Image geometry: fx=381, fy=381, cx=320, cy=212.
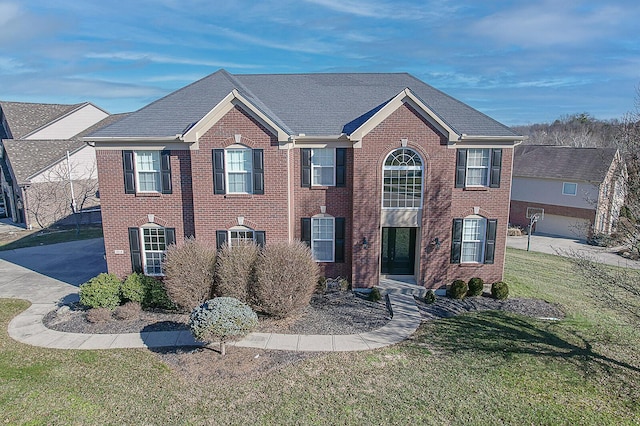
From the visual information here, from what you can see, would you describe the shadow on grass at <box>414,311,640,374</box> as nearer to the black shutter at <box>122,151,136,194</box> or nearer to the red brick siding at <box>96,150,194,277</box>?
the red brick siding at <box>96,150,194,277</box>

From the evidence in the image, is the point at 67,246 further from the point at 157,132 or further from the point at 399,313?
the point at 399,313

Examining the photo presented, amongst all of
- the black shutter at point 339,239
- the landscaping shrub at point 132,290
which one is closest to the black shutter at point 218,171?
the landscaping shrub at point 132,290

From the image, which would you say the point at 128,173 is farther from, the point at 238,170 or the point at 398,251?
the point at 398,251

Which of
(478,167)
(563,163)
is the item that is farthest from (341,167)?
(563,163)

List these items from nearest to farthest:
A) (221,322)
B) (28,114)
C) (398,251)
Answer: (221,322) < (398,251) < (28,114)

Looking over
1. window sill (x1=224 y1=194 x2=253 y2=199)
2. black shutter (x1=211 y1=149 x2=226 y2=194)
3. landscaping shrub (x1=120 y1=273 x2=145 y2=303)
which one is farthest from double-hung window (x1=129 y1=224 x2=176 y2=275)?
window sill (x1=224 y1=194 x2=253 y2=199)

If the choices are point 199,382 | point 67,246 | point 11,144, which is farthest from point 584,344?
point 11,144

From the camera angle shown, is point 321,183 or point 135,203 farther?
point 321,183
